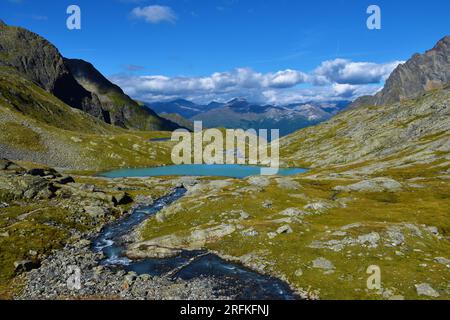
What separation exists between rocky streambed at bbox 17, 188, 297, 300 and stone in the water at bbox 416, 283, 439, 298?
50.4 feet

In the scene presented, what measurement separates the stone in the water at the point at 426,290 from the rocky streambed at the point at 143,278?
15.4 m

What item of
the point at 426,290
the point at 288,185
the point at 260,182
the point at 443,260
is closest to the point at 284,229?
the point at 443,260

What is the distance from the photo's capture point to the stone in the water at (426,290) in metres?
46.3

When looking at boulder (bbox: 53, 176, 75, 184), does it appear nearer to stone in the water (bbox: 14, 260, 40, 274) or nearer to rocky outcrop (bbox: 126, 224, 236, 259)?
rocky outcrop (bbox: 126, 224, 236, 259)

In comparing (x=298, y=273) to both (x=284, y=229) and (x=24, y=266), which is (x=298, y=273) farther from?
(x=24, y=266)

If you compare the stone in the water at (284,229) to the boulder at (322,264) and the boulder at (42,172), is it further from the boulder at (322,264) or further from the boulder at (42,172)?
the boulder at (42,172)

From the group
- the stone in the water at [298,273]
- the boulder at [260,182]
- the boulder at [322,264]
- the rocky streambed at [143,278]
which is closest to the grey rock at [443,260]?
the boulder at [322,264]

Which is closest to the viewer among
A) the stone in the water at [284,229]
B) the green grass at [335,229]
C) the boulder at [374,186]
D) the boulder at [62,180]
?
the green grass at [335,229]

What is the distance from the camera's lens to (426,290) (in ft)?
155

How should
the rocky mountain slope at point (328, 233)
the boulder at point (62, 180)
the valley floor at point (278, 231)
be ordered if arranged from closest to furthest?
the rocky mountain slope at point (328, 233) → the valley floor at point (278, 231) → the boulder at point (62, 180)

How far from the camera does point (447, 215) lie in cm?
8056

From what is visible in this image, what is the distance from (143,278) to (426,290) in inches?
1483

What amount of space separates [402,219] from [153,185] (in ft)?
317
